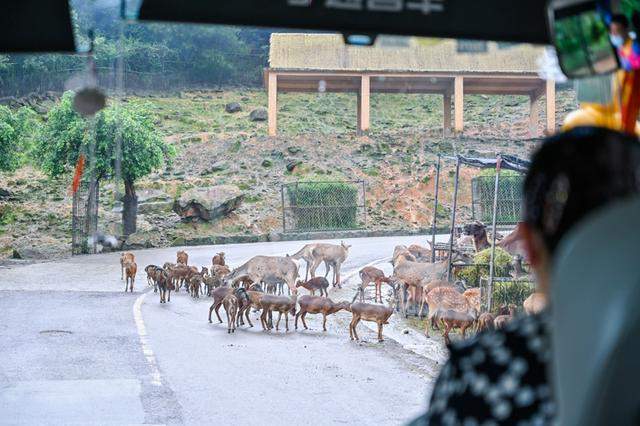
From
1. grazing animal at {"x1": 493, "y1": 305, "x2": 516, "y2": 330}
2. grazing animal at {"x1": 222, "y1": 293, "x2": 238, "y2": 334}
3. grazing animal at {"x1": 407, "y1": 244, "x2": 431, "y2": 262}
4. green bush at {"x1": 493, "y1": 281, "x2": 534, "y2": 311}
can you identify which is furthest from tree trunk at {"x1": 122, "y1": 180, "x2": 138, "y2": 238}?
grazing animal at {"x1": 493, "y1": 305, "x2": 516, "y2": 330}

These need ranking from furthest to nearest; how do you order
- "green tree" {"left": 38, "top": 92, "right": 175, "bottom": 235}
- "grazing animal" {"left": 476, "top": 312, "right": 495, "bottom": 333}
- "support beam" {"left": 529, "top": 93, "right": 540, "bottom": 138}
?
"support beam" {"left": 529, "top": 93, "right": 540, "bottom": 138}
"green tree" {"left": 38, "top": 92, "right": 175, "bottom": 235}
"grazing animal" {"left": 476, "top": 312, "right": 495, "bottom": 333}

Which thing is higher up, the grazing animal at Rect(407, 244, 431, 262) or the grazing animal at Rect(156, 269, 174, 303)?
the grazing animal at Rect(407, 244, 431, 262)

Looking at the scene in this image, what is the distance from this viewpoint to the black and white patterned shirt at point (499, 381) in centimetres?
134

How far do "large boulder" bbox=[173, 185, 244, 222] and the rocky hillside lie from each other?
0.24 m

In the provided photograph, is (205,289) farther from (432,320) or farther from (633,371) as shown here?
(633,371)

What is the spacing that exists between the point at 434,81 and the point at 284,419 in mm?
25531

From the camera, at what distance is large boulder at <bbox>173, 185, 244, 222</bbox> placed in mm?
31125

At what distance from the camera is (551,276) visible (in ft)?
3.76

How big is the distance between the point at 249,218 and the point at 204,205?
1.83m

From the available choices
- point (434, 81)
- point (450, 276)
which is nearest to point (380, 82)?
point (434, 81)

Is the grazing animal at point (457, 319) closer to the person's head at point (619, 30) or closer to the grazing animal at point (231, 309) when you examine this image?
the grazing animal at point (231, 309)

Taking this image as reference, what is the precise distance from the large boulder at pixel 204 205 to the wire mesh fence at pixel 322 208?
1.93 m

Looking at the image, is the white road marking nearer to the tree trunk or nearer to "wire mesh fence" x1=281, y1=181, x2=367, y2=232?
the tree trunk

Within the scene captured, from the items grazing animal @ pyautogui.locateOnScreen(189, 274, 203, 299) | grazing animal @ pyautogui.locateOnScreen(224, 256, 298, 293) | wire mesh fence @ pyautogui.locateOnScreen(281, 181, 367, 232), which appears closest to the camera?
grazing animal @ pyautogui.locateOnScreen(189, 274, 203, 299)
